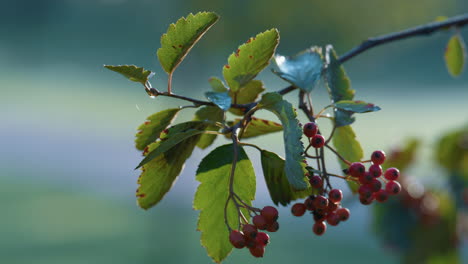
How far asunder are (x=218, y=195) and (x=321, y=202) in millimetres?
130

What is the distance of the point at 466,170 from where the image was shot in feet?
6.00

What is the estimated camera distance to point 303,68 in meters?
0.75

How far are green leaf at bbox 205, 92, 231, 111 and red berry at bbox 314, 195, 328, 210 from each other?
155 millimetres

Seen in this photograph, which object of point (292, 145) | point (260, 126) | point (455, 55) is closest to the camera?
point (292, 145)

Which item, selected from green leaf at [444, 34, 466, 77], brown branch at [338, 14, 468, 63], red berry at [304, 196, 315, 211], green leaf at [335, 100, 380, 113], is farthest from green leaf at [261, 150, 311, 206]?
green leaf at [444, 34, 466, 77]

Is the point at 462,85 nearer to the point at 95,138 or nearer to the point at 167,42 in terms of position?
the point at 95,138

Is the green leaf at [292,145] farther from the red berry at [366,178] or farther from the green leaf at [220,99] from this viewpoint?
the red berry at [366,178]

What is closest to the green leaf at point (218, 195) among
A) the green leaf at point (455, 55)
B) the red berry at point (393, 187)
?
the red berry at point (393, 187)

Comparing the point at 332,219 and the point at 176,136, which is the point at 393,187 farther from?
the point at 176,136

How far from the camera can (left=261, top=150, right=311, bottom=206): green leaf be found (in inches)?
26.4

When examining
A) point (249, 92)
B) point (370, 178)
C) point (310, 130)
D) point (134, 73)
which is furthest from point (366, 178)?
point (134, 73)

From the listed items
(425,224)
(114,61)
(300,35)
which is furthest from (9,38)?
(425,224)

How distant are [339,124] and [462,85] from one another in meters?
25.4

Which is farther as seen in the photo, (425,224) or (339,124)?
(425,224)
